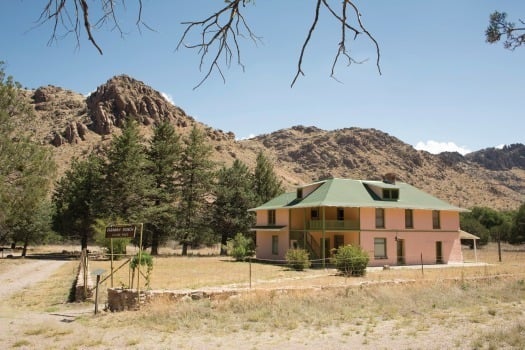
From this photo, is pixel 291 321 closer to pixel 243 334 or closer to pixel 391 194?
pixel 243 334

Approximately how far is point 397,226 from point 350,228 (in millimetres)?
4324

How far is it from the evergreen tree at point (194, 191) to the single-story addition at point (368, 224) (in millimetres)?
11276

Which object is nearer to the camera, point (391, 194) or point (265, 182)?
point (391, 194)

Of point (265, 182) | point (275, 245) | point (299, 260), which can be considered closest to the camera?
point (299, 260)

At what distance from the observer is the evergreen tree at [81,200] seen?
4284cm

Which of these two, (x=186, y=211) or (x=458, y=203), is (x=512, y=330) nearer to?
(x=186, y=211)

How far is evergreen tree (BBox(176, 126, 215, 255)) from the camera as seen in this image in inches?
1845

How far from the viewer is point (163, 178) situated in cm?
4666

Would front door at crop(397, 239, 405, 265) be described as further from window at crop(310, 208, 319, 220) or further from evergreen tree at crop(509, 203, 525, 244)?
evergreen tree at crop(509, 203, 525, 244)

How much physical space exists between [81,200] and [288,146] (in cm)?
11457

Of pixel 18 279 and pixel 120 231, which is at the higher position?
pixel 120 231

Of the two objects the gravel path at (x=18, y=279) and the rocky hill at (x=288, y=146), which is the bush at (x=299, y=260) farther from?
the rocky hill at (x=288, y=146)

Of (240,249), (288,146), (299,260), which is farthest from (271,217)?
(288,146)

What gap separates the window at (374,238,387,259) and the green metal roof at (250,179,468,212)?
265 centimetres
